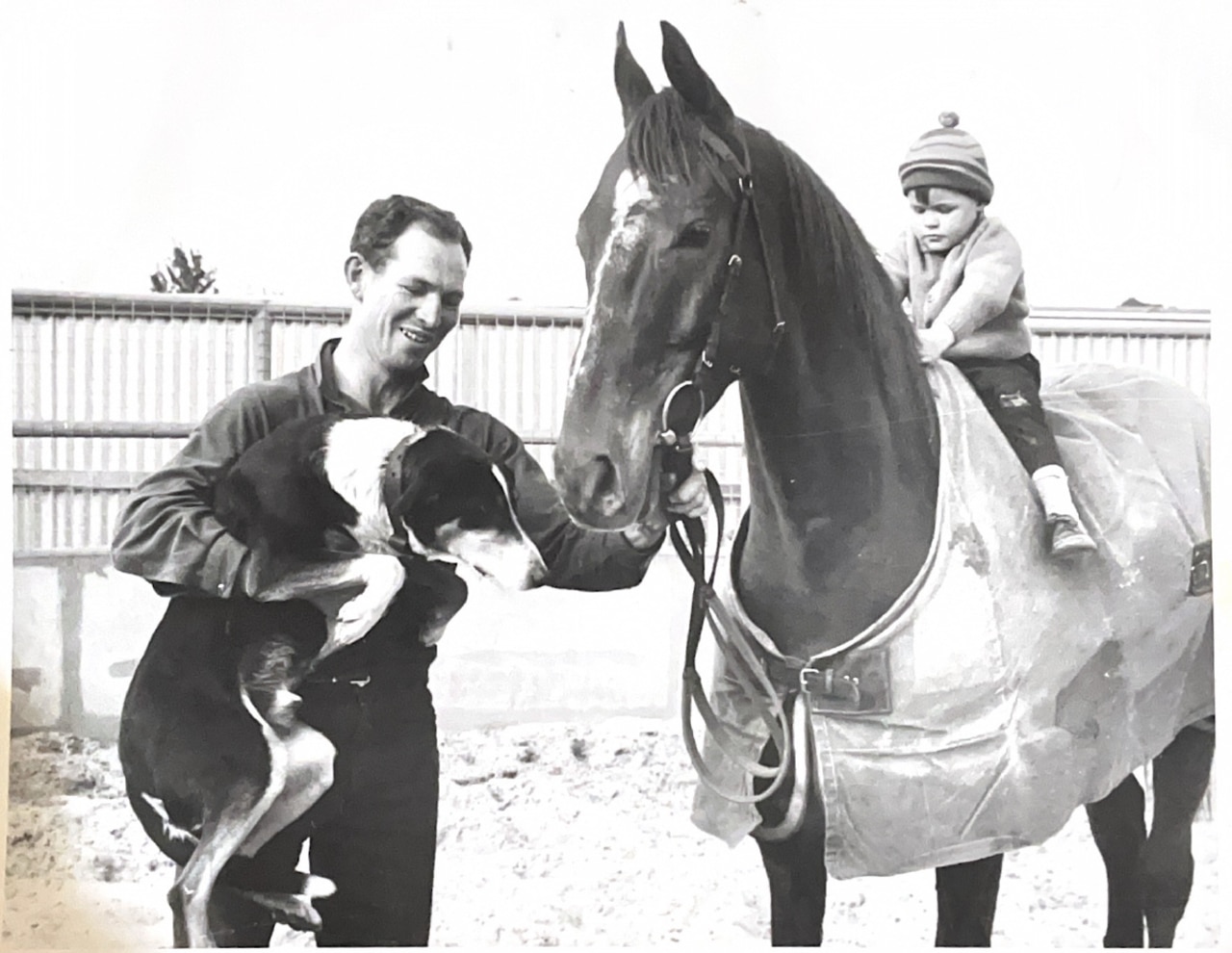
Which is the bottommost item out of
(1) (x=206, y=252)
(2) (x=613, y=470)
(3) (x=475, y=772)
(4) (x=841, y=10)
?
(3) (x=475, y=772)

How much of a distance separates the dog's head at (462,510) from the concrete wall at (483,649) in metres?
0.05

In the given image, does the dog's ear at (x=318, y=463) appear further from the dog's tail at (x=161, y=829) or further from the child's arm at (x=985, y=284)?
the child's arm at (x=985, y=284)

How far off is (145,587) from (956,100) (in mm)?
1742

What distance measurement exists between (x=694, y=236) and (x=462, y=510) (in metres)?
0.64

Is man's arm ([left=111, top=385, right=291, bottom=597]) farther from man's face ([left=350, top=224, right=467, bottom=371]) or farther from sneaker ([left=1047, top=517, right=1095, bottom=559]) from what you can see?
sneaker ([left=1047, top=517, right=1095, bottom=559])

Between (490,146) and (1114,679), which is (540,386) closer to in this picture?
(490,146)

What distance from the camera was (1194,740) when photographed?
8.14ft

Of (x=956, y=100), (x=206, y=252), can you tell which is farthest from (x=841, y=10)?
(x=206, y=252)

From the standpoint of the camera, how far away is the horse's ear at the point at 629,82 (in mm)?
2348

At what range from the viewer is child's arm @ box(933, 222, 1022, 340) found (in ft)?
7.84

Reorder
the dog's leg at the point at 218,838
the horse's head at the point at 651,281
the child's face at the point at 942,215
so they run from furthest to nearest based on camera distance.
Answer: the child's face at the point at 942,215, the dog's leg at the point at 218,838, the horse's head at the point at 651,281

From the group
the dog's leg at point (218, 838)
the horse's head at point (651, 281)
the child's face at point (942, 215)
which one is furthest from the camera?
the child's face at point (942, 215)

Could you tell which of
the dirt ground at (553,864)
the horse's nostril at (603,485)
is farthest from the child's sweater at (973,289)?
the dirt ground at (553,864)

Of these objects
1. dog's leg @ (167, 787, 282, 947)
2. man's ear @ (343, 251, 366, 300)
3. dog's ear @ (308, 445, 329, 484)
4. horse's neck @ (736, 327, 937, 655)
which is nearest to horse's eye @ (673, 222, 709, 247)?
horse's neck @ (736, 327, 937, 655)
